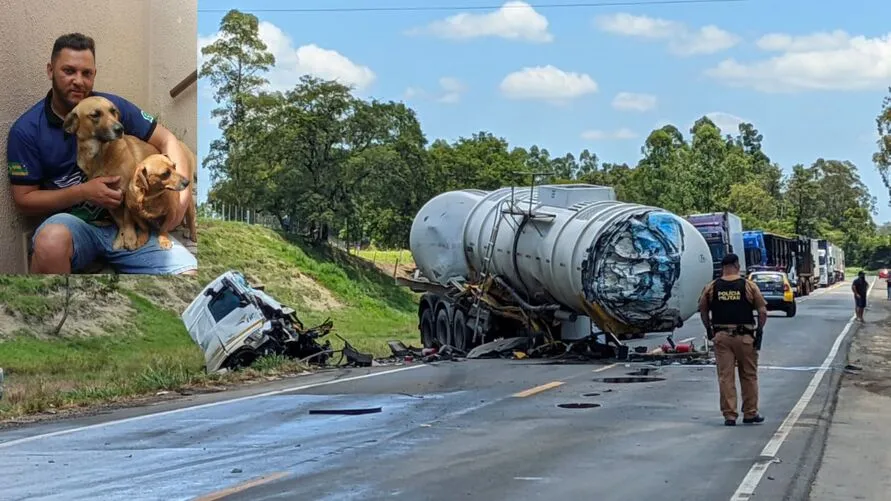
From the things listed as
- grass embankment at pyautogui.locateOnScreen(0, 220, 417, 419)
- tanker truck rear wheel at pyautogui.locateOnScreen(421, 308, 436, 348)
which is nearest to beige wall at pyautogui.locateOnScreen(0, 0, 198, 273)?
grass embankment at pyautogui.locateOnScreen(0, 220, 417, 419)

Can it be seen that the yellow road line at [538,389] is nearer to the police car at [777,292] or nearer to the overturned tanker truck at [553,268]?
the overturned tanker truck at [553,268]

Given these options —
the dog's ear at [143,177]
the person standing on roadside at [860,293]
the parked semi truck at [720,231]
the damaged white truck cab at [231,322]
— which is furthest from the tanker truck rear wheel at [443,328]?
the person standing on roadside at [860,293]

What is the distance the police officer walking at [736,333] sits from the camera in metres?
11.1

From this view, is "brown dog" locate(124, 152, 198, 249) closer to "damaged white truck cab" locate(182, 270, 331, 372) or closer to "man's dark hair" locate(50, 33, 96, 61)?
"damaged white truck cab" locate(182, 270, 331, 372)

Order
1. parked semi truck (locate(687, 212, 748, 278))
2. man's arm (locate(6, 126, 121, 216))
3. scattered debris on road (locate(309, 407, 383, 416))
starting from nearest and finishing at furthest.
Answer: scattered debris on road (locate(309, 407, 383, 416))
man's arm (locate(6, 126, 121, 216))
parked semi truck (locate(687, 212, 748, 278))

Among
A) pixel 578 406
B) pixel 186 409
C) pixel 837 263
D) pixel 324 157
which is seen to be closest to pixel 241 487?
pixel 578 406

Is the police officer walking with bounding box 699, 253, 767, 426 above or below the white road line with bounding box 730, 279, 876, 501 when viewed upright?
above

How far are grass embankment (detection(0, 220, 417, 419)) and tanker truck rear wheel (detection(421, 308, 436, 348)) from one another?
3.28ft

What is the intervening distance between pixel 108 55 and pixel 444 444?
11853mm

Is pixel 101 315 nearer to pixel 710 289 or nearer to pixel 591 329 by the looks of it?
pixel 591 329

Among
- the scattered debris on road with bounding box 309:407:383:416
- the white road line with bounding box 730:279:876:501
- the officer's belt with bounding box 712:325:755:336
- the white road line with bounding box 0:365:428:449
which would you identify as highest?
the officer's belt with bounding box 712:325:755:336

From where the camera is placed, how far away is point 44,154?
1780 centimetres

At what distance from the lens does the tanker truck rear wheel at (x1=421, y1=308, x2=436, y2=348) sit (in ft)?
79.1

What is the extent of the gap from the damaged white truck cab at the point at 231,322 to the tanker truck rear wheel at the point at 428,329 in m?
6.03
